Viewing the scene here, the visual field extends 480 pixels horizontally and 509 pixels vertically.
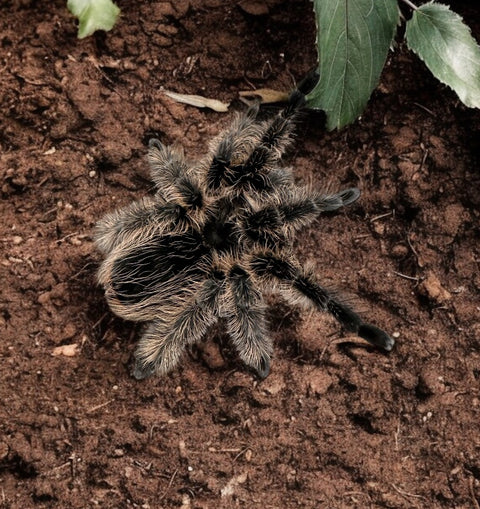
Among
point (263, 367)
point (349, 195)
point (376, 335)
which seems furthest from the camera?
point (349, 195)

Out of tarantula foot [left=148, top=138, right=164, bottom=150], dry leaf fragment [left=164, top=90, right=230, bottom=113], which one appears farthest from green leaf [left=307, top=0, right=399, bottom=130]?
tarantula foot [left=148, top=138, right=164, bottom=150]

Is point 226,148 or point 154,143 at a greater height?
point 226,148

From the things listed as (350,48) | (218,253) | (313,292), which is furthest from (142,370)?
(350,48)

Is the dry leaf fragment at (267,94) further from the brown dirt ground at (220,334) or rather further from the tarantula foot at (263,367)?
the tarantula foot at (263,367)

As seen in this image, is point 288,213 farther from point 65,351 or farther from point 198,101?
point 65,351

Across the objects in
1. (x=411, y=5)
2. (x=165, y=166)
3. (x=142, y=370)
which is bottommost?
(x=142, y=370)

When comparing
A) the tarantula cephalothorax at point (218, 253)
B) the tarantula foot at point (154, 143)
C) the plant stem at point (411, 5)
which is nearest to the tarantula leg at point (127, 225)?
the tarantula cephalothorax at point (218, 253)

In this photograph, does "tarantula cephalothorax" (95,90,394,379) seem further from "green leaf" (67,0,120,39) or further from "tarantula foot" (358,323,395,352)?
"green leaf" (67,0,120,39)
